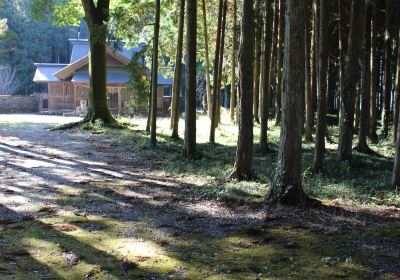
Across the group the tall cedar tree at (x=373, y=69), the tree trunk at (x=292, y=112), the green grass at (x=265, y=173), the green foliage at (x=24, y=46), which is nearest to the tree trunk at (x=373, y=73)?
the tall cedar tree at (x=373, y=69)

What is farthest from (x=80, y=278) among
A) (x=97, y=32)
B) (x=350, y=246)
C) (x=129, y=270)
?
(x=97, y=32)

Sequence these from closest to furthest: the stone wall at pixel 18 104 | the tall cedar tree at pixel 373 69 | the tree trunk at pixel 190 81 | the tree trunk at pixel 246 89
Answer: the tree trunk at pixel 246 89
the tree trunk at pixel 190 81
the tall cedar tree at pixel 373 69
the stone wall at pixel 18 104

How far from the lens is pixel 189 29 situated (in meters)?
12.7

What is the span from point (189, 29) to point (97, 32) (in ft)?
19.9

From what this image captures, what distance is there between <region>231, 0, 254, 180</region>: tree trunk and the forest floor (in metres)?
0.63

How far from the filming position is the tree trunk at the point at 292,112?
7.47m

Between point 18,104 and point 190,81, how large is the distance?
1453 inches

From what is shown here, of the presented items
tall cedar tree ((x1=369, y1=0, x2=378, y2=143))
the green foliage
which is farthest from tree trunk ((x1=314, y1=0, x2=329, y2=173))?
the green foliage

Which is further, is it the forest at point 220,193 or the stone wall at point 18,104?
the stone wall at point 18,104

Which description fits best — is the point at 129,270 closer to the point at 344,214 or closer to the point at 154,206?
the point at 154,206

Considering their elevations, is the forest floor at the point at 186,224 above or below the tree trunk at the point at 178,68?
below

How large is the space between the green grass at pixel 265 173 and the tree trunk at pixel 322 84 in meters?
0.47

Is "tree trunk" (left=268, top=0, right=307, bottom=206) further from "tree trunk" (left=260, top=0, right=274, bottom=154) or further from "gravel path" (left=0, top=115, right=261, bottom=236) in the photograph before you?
"tree trunk" (left=260, top=0, right=274, bottom=154)

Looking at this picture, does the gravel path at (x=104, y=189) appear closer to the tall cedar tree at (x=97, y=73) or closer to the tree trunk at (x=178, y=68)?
the tree trunk at (x=178, y=68)
